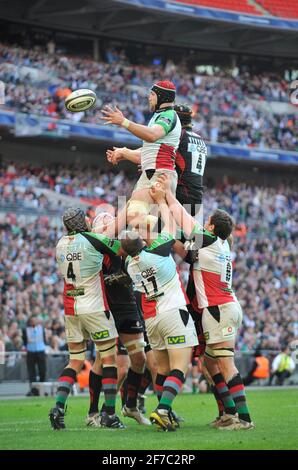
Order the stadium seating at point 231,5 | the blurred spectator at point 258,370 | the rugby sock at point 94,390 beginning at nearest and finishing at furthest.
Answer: the rugby sock at point 94,390 < the blurred spectator at point 258,370 < the stadium seating at point 231,5

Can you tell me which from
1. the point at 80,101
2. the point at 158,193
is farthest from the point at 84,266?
the point at 80,101

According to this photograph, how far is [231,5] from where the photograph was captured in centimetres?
3775

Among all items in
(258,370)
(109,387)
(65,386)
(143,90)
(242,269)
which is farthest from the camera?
(143,90)

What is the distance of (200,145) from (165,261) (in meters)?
2.10

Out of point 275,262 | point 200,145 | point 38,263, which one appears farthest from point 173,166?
point 275,262

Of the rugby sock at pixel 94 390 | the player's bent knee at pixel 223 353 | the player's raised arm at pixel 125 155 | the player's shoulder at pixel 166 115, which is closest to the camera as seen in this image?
the player's bent knee at pixel 223 353

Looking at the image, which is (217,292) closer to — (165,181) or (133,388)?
(165,181)

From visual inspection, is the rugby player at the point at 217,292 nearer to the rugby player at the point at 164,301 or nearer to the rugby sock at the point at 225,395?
the rugby sock at the point at 225,395

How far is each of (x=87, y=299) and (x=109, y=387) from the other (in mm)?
945

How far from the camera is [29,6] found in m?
33.5

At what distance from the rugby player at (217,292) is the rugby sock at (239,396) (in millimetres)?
80

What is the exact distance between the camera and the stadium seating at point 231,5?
36.7 m

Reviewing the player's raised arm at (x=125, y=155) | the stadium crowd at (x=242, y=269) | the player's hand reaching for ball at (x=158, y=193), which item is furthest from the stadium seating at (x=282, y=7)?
the player's hand reaching for ball at (x=158, y=193)

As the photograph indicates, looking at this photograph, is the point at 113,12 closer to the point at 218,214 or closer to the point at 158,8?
the point at 158,8
